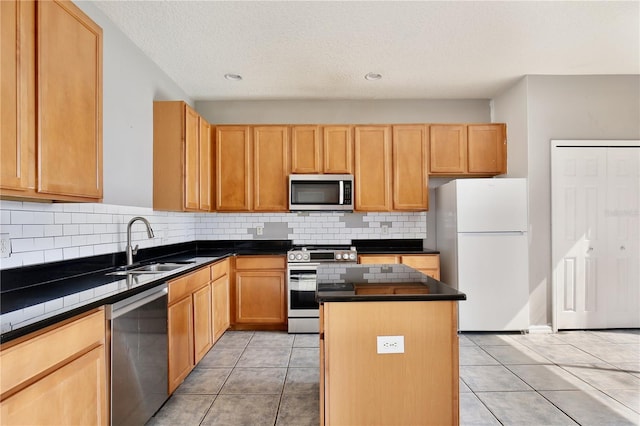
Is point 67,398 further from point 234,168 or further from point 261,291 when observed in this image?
point 234,168

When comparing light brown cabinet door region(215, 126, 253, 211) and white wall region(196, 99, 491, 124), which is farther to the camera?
white wall region(196, 99, 491, 124)

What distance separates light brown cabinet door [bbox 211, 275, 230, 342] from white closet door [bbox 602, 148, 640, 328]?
161 inches

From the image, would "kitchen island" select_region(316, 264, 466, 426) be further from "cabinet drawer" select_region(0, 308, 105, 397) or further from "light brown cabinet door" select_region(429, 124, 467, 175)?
"light brown cabinet door" select_region(429, 124, 467, 175)

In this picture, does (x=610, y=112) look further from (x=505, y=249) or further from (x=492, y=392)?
(x=492, y=392)

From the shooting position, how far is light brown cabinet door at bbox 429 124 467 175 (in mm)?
4324

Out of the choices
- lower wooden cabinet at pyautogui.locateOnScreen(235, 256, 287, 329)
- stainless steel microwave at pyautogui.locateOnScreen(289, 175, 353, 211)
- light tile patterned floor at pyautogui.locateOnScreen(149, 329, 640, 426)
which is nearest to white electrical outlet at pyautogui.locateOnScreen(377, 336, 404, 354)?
light tile patterned floor at pyautogui.locateOnScreen(149, 329, 640, 426)

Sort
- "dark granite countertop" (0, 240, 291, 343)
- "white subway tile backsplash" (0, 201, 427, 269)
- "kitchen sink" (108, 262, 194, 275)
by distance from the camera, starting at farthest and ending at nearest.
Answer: "kitchen sink" (108, 262, 194, 275) → "white subway tile backsplash" (0, 201, 427, 269) → "dark granite countertop" (0, 240, 291, 343)

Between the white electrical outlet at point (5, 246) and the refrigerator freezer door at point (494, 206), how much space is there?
3722 mm

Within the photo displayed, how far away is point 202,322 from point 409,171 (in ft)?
9.43

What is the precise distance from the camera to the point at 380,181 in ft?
14.1

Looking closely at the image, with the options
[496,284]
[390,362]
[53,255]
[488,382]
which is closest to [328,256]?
[496,284]

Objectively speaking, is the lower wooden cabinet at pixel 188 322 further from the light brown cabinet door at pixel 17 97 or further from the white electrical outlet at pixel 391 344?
the white electrical outlet at pixel 391 344

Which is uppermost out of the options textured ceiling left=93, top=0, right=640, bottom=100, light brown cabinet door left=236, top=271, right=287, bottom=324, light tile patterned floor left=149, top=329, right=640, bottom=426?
textured ceiling left=93, top=0, right=640, bottom=100

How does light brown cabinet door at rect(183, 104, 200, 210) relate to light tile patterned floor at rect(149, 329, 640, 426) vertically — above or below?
above
